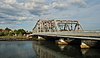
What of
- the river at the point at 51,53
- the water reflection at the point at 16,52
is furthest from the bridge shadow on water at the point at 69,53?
the water reflection at the point at 16,52

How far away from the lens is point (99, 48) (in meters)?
57.2

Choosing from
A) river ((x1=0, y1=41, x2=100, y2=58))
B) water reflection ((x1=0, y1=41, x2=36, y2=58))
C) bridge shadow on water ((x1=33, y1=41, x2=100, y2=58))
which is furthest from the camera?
water reflection ((x1=0, y1=41, x2=36, y2=58))

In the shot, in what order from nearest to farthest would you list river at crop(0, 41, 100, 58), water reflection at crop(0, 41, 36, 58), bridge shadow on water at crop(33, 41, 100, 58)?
bridge shadow on water at crop(33, 41, 100, 58) → river at crop(0, 41, 100, 58) → water reflection at crop(0, 41, 36, 58)

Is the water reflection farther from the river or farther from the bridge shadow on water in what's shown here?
the bridge shadow on water

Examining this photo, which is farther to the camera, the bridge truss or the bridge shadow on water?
the bridge truss

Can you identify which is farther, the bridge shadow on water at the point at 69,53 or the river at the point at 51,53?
the river at the point at 51,53

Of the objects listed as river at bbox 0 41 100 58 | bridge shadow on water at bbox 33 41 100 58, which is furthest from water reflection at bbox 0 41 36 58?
bridge shadow on water at bbox 33 41 100 58

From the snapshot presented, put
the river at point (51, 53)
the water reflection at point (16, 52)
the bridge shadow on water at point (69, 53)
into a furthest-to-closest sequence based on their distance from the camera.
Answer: the water reflection at point (16, 52) → the river at point (51, 53) → the bridge shadow on water at point (69, 53)

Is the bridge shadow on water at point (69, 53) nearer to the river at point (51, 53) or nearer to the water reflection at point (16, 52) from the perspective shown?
the river at point (51, 53)

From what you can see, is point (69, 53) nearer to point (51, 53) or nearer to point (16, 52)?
point (51, 53)

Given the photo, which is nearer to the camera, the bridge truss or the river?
the river

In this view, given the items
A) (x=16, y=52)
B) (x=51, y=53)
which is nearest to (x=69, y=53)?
(x=51, y=53)

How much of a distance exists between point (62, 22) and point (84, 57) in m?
67.3

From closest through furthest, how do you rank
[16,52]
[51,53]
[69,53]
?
[69,53] → [51,53] → [16,52]
